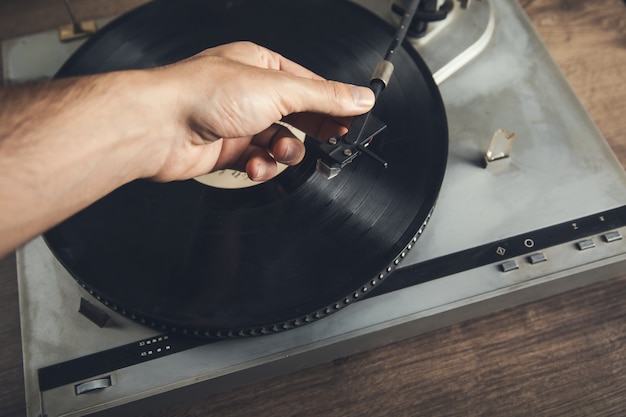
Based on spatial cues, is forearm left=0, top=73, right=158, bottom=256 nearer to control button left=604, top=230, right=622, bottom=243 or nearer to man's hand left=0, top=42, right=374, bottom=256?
man's hand left=0, top=42, right=374, bottom=256

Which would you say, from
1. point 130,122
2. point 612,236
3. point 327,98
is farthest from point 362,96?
point 612,236

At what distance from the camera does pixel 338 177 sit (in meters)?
0.95

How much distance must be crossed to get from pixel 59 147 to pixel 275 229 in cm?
32

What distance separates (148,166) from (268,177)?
205mm

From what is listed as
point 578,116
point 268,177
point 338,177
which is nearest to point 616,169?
point 578,116

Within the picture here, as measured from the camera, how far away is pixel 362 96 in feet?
2.94

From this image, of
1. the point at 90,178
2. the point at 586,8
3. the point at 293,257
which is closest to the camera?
the point at 90,178

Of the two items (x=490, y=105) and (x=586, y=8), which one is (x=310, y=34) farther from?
(x=586, y=8)

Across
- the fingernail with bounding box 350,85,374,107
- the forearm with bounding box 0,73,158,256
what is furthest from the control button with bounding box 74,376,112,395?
the fingernail with bounding box 350,85,374,107

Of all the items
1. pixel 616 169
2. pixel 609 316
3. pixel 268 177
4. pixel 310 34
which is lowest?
pixel 609 316

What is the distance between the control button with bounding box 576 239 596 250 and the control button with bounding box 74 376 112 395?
0.73m

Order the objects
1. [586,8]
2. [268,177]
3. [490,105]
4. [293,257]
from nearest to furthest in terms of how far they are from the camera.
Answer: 1. [293,257]
2. [268,177]
3. [490,105]
4. [586,8]

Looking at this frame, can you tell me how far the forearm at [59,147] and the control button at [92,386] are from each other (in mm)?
256

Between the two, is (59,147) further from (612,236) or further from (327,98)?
(612,236)
